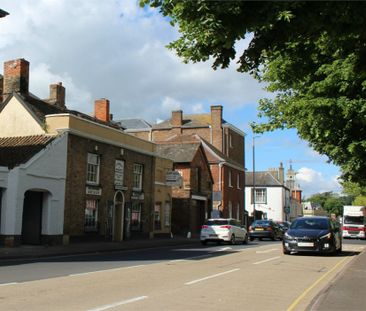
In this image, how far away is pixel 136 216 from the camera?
1288 inches

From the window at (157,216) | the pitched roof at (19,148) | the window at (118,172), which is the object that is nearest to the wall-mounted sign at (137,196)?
the window at (118,172)

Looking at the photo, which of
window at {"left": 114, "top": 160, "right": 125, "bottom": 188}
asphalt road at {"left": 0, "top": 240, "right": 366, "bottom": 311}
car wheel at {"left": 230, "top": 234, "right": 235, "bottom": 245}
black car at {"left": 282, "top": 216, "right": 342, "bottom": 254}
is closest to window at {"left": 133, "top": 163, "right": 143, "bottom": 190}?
window at {"left": 114, "top": 160, "right": 125, "bottom": 188}

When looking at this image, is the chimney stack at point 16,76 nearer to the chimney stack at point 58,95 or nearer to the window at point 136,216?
the chimney stack at point 58,95

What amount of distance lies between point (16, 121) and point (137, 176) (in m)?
8.76

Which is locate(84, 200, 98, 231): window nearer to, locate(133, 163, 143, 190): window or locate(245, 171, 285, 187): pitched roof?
locate(133, 163, 143, 190): window

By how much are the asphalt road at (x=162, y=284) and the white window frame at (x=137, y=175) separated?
49.4 ft

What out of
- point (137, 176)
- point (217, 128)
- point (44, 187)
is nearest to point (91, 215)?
point (44, 187)

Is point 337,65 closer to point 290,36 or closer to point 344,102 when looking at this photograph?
point 344,102

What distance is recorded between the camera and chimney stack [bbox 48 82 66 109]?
35.6 metres

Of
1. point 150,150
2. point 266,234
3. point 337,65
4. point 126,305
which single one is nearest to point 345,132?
point 337,65

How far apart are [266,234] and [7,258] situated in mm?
24093

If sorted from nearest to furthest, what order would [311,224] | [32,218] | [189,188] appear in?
1. [311,224]
2. [32,218]
3. [189,188]

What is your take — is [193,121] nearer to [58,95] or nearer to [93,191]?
[58,95]

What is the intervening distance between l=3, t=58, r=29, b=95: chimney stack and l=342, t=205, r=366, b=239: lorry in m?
31.3
